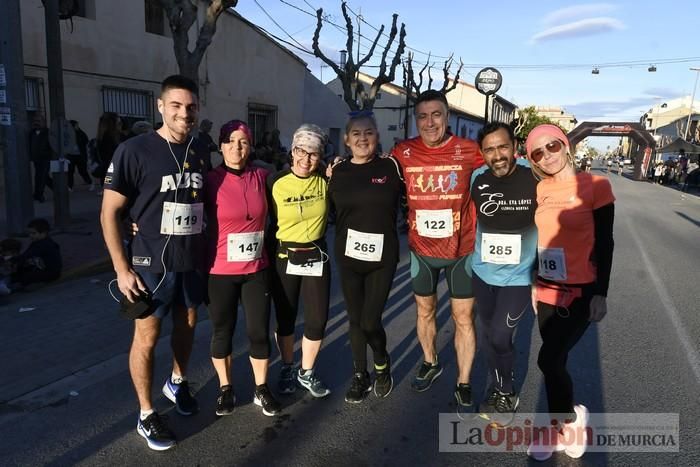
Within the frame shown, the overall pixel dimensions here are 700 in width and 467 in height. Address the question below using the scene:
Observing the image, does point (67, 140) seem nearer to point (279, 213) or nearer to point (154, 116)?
point (279, 213)

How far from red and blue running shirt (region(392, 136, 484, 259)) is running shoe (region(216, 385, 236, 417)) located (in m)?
1.59

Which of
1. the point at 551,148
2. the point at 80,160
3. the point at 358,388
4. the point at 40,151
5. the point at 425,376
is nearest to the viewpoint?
the point at 551,148

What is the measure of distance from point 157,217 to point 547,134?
2.20 meters

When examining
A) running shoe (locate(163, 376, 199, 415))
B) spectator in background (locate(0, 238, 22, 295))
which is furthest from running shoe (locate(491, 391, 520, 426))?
spectator in background (locate(0, 238, 22, 295))

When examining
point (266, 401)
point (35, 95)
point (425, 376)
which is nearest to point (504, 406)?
point (425, 376)

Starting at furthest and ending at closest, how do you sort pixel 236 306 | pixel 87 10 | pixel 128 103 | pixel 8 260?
pixel 128 103 → pixel 87 10 → pixel 8 260 → pixel 236 306

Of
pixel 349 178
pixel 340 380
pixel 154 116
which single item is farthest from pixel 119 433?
pixel 154 116

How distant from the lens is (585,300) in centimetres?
260

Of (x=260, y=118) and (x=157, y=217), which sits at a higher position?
(x=260, y=118)

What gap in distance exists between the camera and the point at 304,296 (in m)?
3.33

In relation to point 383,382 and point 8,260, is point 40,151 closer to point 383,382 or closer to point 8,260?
point 8,260

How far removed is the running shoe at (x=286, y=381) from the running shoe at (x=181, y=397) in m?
0.59

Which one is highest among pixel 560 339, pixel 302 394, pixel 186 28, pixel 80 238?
pixel 186 28

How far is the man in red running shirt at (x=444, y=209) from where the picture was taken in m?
3.19
